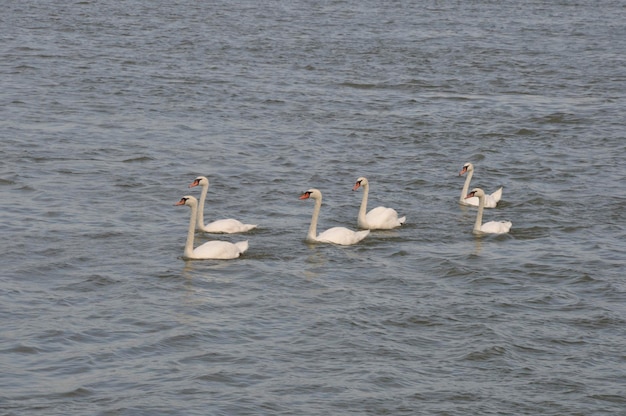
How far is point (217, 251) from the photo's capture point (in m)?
17.8

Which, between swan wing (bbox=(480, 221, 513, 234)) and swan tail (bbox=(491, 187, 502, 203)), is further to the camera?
swan tail (bbox=(491, 187, 502, 203))

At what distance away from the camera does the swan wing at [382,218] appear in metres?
19.4

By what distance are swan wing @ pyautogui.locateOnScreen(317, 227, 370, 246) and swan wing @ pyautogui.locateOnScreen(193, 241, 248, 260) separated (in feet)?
4.69

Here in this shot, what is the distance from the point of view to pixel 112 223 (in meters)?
19.4

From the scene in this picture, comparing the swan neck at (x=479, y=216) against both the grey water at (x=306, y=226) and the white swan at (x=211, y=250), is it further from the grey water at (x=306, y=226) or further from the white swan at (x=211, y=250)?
the white swan at (x=211, y=250)

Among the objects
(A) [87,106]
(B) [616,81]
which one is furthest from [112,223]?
(B) [616,81]

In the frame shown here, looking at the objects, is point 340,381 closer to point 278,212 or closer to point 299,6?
point 278,212

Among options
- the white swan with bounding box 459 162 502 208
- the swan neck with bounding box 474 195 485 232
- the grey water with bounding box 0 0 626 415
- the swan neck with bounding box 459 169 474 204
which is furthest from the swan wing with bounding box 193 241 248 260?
the swan neck with bounding box 459 169 474 204

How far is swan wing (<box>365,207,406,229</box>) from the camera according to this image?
19.4 meters

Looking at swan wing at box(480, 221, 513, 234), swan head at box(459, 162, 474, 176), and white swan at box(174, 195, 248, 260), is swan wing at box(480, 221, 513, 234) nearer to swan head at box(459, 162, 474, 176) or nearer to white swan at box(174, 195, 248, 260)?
swan head at box(459, 162, 474, 176)

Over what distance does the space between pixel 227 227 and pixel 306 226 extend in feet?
4.42

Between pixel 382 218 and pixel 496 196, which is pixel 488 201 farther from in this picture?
pixel 382 218

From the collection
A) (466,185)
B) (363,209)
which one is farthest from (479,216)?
(466,185)

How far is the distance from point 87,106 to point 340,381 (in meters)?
15.6
